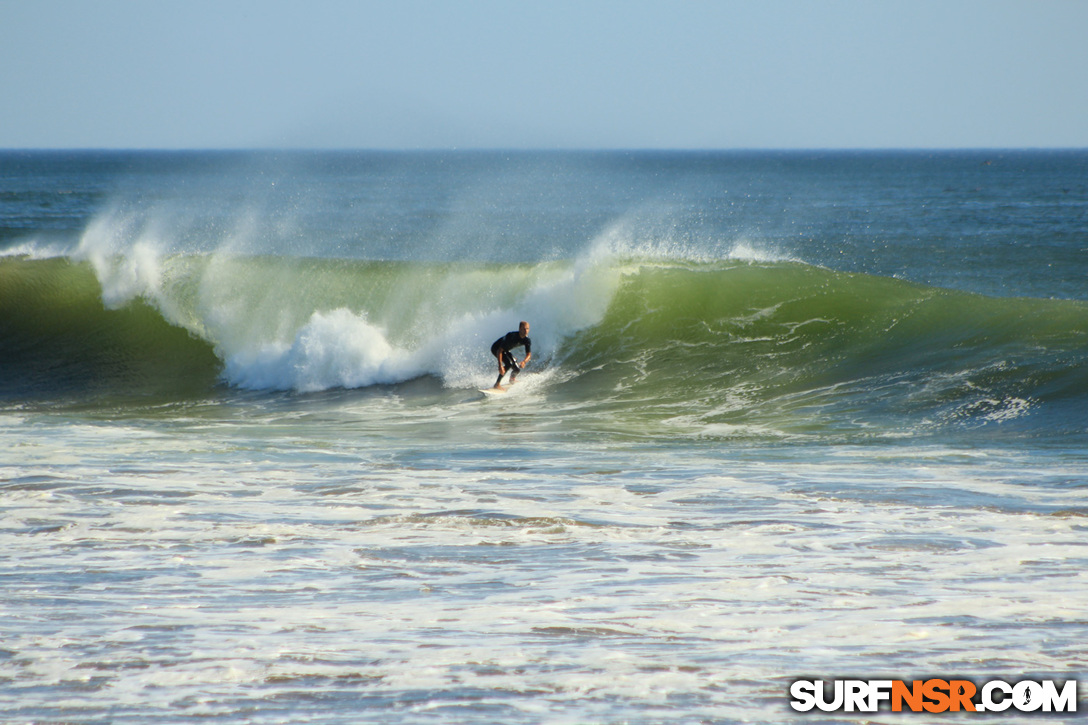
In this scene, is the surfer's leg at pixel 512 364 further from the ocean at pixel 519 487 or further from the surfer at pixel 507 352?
the ocean at pixel 519 487

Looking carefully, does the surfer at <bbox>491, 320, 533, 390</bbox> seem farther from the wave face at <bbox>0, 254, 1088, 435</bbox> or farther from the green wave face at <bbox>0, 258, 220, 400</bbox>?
the green wave face at <bbox>0, 258, 220, 400</bbox>

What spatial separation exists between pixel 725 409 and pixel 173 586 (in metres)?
7.09

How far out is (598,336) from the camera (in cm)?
1393

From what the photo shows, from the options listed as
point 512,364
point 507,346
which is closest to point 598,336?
point 512,364

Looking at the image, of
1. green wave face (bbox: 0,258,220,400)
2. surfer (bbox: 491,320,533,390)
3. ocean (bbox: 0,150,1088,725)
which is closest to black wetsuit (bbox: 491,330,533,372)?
surfer (bbox: 491,320,533,390)

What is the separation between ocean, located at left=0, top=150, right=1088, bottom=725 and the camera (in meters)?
3.83

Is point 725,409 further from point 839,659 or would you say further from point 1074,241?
point 1074,241

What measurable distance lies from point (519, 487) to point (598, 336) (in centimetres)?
705

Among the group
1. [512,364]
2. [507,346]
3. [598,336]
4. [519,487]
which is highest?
[507,346]

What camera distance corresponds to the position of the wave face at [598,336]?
1066 centimetres

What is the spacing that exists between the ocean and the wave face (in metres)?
0.07

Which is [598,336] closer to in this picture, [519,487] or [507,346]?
[507,346]

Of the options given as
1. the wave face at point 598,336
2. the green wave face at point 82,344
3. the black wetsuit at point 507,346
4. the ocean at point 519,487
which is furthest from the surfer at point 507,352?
the green wave face at point 82,344

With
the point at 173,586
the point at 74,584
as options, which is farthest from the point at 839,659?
the point at 74,584
